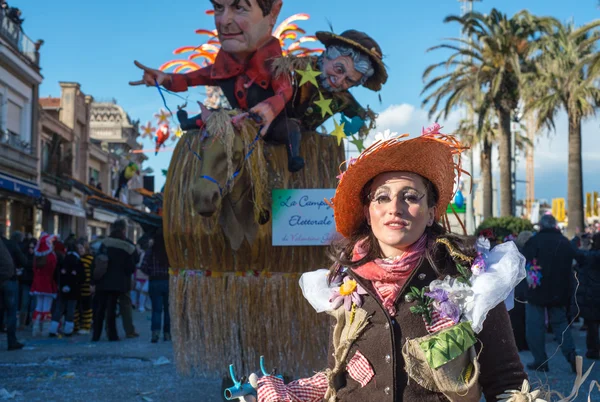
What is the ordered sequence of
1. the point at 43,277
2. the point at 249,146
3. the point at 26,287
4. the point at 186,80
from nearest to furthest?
the point at 249,146 → the point at 186,80 → the point at 43,277 → the point at 26,287

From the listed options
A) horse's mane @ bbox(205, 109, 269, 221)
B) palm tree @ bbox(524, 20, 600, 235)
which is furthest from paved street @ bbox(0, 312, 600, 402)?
palm tree @ bbox(524, 20, 600, 235)

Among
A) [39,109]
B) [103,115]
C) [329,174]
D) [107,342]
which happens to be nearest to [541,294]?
[329,174]

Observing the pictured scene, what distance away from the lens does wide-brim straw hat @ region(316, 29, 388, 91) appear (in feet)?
14.1

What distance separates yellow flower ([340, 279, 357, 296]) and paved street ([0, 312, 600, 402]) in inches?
152

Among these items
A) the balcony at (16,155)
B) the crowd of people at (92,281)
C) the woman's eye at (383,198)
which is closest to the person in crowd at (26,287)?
the crowd of people at (92,281)

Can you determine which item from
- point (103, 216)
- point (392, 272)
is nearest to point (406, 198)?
point (392, 272)

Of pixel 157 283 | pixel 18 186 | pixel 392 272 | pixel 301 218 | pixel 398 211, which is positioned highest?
pixel 18 186

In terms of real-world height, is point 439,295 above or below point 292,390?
above

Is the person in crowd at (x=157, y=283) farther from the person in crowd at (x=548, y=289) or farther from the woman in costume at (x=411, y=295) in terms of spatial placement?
the woman in costume at (x=411, y=295)

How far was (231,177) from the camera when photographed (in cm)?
394

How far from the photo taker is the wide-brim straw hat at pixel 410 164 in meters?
2.33

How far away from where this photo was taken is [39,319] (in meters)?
11.0

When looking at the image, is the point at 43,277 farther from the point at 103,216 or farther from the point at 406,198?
the point at 103,216

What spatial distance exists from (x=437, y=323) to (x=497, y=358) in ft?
0.68
